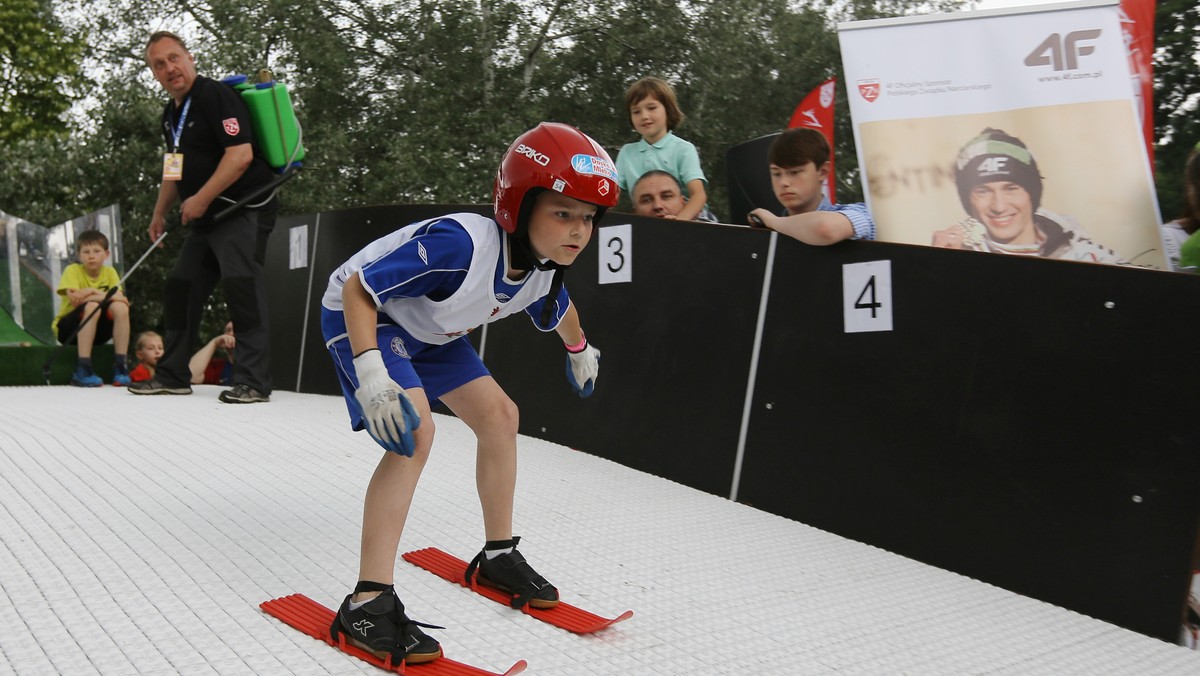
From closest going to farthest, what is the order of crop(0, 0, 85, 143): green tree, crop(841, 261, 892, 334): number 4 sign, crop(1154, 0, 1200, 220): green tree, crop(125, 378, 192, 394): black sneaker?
crop(841, 261, 892, 334): number 4 sign, crop(125, 378, 192, 394): black sneaker, crop(1154, 0, 1200, 220): green tree, crop(0, 0, 85, 143): green tree

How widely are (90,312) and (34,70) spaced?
778 inches

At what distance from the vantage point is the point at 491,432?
3.15 metres

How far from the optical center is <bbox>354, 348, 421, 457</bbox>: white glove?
256 cm

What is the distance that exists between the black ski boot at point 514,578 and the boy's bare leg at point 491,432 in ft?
0.37

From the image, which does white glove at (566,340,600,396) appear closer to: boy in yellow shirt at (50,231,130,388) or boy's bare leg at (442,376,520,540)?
boy's bare leg at (442,376,520,540)

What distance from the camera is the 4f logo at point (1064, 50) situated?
13.4 ft

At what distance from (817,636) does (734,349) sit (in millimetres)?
1641

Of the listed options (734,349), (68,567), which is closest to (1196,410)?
(734,349)

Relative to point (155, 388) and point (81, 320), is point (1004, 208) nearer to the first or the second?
point (155, 388)

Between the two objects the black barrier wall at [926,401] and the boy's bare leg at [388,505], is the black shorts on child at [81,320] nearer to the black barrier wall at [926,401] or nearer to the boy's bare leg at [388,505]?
the black barrier wall at [926,401]

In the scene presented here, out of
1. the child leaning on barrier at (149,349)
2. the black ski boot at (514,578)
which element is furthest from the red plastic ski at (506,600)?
the child leaning on barrier at (149,349)

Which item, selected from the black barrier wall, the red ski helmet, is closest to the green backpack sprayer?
the black barrier wall

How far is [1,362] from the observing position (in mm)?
7844

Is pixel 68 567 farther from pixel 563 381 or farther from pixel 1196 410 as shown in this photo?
pixel 1196 410
